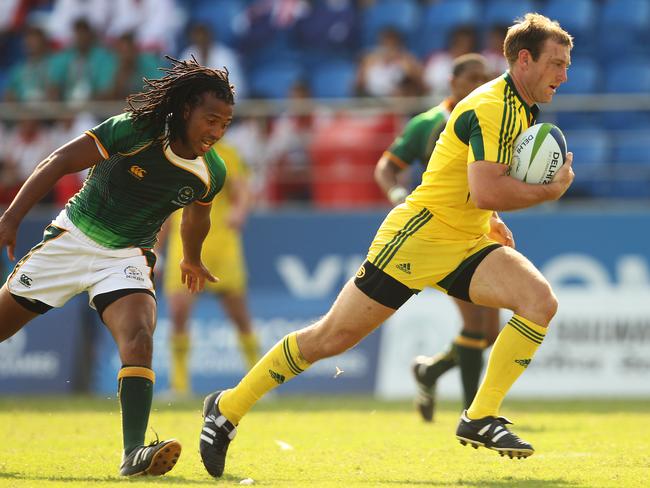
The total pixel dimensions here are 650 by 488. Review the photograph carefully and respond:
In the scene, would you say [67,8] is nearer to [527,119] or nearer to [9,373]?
[9,373]

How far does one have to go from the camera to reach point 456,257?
22.6ft

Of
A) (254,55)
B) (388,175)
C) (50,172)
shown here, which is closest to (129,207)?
(50,172)

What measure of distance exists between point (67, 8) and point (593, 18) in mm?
7313

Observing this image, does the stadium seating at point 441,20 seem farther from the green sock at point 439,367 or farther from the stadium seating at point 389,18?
the green sock at point 439,367

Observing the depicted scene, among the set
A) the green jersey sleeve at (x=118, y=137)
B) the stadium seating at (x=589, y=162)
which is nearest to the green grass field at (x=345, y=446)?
the green jersey sleeve at (x=118, y=137)

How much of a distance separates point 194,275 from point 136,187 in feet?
2.71

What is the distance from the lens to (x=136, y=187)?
689 centimetres

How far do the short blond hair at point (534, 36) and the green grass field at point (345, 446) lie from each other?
236cm

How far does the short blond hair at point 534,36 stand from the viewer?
21.9ft

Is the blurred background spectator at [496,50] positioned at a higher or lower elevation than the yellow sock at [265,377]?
higher

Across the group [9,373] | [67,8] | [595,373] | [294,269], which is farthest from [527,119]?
[67,8]

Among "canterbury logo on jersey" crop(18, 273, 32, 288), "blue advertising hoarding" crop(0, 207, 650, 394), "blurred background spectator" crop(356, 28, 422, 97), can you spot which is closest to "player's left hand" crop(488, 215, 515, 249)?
"canterbury logo on jersey" crop(18, 273, 32, 288)

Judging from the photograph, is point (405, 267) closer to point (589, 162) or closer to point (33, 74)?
point (589, 162)

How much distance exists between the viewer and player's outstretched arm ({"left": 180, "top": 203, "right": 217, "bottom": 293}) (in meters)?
7.25
